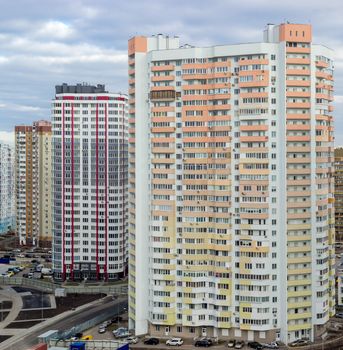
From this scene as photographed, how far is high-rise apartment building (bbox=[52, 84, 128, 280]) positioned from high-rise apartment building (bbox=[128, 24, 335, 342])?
4412cm

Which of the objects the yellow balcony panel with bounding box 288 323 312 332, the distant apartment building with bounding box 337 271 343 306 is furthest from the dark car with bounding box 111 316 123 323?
the distant apartment building with bounding box 337 271 343 306

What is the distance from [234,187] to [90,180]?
56979 millimetres

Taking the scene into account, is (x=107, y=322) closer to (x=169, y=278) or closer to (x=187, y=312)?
(x=169, y=278)

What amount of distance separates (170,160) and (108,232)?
165ft

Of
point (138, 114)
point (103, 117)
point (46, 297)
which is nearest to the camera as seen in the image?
point (138, 114)

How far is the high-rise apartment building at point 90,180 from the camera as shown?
152250 mm

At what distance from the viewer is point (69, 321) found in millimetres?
119562

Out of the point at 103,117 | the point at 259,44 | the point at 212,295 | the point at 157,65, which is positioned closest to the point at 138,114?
the point at 157,65

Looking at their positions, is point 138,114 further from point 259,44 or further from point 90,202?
point 90,202

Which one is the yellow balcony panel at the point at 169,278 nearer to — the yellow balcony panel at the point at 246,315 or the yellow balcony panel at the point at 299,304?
the yellow balcony panel at the point at 246,315

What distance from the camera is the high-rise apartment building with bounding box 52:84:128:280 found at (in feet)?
500

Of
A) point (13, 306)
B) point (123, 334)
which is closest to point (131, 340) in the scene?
point (123, 334)

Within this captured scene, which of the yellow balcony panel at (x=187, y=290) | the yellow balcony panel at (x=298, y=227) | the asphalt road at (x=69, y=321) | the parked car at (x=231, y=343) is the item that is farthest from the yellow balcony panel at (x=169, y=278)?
the asphalt road at (x=69, y=321)

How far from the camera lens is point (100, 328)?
112062 mm
